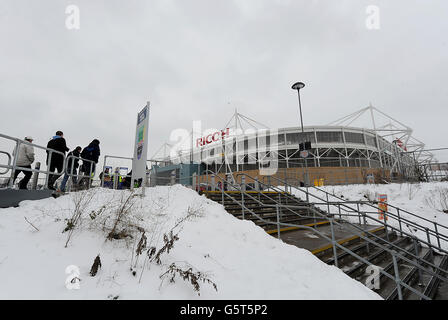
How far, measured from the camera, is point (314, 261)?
394 cm

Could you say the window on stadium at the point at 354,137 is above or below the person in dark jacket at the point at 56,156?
above

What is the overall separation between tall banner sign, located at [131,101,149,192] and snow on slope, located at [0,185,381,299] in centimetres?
183

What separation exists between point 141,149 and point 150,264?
457 cm

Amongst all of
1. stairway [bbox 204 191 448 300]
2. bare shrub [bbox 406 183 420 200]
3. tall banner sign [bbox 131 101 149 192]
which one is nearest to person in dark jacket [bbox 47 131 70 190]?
tall banner sign [bbox 131 101 149 192]

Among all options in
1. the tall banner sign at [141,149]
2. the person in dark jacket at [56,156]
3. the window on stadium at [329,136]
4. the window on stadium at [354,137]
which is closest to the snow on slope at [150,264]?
the person in dark jacket at [56,156]

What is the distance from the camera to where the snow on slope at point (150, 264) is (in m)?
2.45

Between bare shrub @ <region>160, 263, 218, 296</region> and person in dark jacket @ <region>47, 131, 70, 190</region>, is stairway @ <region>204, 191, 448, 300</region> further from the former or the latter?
person in dark jacket @ <region>47, 131, 70, 190</region>

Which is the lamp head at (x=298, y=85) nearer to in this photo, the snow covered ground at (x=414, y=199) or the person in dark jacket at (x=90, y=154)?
the snow covered ground at (x=414, y=199)

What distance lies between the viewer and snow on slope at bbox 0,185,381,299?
2.45m

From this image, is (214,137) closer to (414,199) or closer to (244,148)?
(244,148)

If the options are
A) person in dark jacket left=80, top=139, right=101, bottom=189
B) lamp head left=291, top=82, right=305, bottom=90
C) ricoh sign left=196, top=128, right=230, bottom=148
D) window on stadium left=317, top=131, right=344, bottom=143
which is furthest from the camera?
ricoh sign left=196, top=128, right=230, bottom=148

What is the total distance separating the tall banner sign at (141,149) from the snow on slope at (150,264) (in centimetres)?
183
